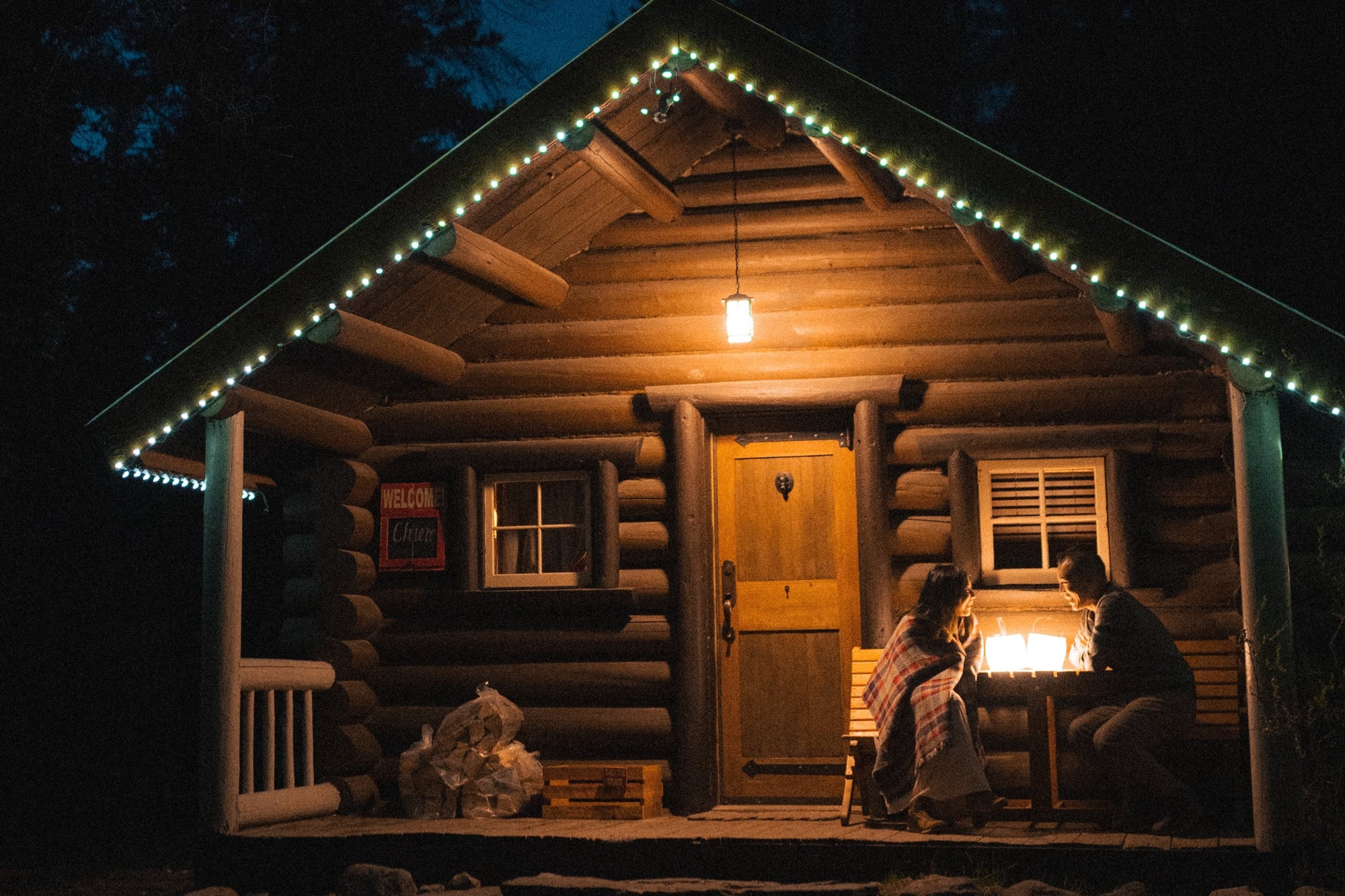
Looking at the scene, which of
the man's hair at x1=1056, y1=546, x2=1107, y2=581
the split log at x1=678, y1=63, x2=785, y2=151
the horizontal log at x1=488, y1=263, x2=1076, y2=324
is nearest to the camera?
the split log at x1=678, y1=63, x2=785, y2=151

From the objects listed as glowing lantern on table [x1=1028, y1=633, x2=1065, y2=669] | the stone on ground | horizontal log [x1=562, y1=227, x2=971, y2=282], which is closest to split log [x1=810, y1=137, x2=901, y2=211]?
horizontal log [x1=562, y1=227, x2=971, y2=282]

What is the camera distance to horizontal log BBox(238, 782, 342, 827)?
828 cm

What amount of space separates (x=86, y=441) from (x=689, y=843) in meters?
9.31

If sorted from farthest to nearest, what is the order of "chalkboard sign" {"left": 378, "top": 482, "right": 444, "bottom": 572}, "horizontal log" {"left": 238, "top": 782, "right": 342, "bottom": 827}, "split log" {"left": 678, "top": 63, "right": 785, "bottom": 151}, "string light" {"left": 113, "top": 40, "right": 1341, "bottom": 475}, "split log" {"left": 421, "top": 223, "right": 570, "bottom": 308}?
"chalkboard sign" {"left": 378, "top": 482, "right": 444, "bottom": 572}
"horizontal log" {"left": 238, "top": 782, "right": 342, "bottom": 827}
"split log" {"left": 421, "top": 223, "right": 570, "bottom": 308}
"split log" {"left": 678, "top": 63, "right": 785, "bottom": 151}
"string light" {"left": 113, "top": 40, "right": 1341, "bottom": 475}

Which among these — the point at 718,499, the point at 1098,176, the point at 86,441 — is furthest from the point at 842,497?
the point at 1098,176

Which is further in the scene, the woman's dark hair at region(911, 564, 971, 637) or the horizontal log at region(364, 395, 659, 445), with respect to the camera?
the horizontal log at region(364, 395, 659, 445)

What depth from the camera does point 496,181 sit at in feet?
25.2

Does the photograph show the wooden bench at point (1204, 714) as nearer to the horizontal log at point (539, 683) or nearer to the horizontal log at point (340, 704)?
the horizontal log at point (539, 683)

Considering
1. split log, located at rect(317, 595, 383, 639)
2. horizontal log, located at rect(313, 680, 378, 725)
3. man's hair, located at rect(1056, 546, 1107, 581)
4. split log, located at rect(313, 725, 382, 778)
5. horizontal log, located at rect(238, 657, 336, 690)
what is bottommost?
split log, located at rect(313, 725, 382, 778)

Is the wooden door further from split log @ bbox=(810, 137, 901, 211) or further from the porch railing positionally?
the porch railing

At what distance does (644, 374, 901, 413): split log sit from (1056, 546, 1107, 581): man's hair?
59.4 inches

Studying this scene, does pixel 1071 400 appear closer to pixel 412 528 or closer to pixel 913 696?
pixel 913 696

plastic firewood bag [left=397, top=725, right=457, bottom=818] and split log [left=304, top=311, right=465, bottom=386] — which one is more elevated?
split log [left=304, top=311, right=465, bottom=386]

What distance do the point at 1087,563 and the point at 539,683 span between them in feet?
11.7
